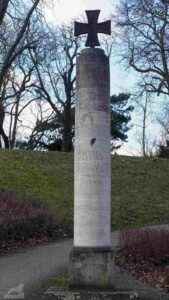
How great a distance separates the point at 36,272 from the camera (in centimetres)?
1028

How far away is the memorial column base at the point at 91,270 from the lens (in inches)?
335

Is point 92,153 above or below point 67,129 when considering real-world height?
below

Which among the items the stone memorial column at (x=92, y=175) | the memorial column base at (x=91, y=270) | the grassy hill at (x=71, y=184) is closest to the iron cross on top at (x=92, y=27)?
the stone memorial column at (x=92, y=175)

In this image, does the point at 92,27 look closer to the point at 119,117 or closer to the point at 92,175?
the point at 92,175

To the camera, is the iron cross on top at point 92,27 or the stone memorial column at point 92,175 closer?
the stone memorial column at point 92,175

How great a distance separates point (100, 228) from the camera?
345 inches

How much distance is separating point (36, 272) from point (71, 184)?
11.4m

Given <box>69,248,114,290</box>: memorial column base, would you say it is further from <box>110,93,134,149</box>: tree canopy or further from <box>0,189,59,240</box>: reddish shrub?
<box>110,93,134,149</box>: tree canopy

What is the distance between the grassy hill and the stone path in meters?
3.30

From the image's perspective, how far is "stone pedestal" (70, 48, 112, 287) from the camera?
855 centimetres

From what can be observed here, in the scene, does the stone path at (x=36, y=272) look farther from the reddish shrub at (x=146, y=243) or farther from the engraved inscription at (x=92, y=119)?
the engraved inscription at (x=92, y=119)

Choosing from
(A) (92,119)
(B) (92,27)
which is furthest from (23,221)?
(B) (92,27)

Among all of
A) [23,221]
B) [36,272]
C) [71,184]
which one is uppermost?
[71,184]

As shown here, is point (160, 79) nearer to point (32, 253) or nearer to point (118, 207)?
point (118, 207)
